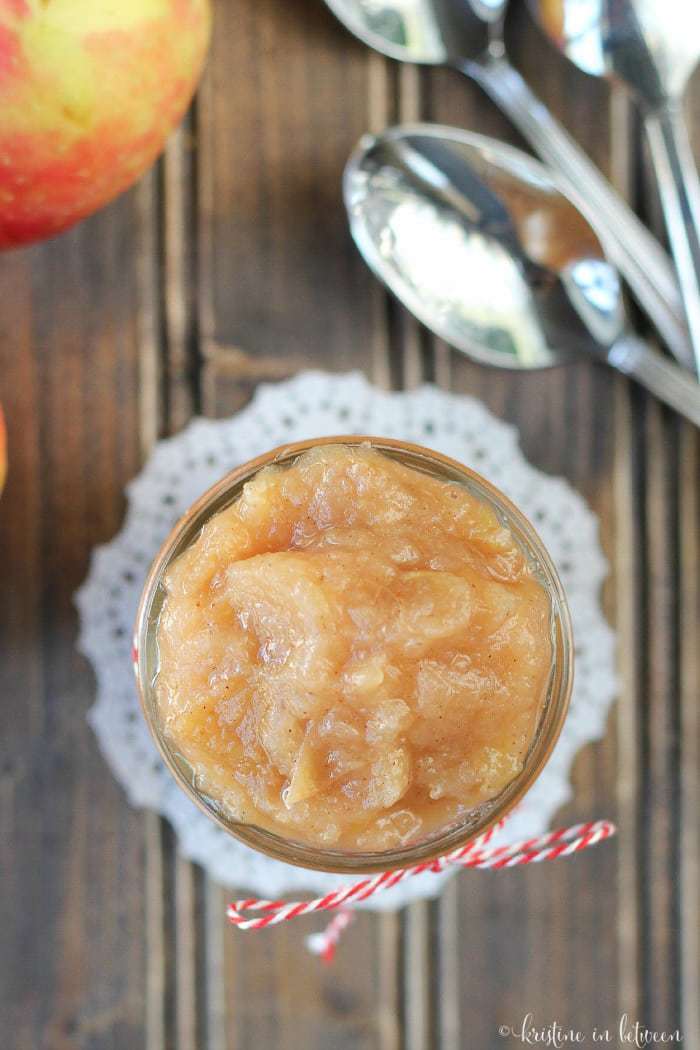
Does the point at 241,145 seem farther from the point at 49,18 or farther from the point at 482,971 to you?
the point at 482,971

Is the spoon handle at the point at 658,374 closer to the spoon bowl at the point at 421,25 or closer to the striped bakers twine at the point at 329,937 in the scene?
the spoon bowl at the point at 421,25

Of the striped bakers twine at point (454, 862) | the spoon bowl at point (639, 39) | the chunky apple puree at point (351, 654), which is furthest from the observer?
the spoon bowl at point (639, 39)

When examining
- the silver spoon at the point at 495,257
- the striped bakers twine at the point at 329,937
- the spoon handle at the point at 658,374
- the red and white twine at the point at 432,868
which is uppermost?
the silver spoon at the point at 495,257

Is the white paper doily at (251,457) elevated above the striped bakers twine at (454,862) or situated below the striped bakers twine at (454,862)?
above

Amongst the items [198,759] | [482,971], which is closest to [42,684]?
[198,759]

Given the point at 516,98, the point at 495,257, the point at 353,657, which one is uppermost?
the point at 516,98

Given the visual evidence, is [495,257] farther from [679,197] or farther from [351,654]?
[351,654]

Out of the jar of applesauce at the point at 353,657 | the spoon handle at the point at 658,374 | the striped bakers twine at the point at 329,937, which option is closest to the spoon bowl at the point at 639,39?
the spoon handle at the point at 658,374

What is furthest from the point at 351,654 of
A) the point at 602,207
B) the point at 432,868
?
the point at 602,207
